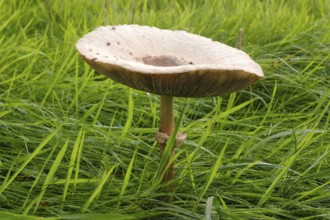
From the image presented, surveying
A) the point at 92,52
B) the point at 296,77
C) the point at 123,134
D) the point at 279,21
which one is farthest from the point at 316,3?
the point at 92,52

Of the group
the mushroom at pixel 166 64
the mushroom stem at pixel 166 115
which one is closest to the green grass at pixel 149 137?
the mushroom stem at pixel 166 115

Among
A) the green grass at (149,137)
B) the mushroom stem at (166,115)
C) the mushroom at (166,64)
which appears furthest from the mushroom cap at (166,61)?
the green grass at (149,137)

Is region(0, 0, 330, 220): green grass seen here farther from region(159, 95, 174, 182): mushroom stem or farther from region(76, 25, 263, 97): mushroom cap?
region(76, 25, 263, 97): mushroom cap

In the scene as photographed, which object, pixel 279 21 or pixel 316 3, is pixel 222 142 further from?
pixel 316 3

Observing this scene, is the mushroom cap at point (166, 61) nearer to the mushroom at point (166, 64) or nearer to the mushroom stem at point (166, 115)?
the mushroom at point (166, 64)

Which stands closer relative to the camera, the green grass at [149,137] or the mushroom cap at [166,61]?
the mushroom cap at [166,61]

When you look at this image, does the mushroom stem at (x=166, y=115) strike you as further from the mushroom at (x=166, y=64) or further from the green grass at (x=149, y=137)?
the green grass at (x=149, y=137)

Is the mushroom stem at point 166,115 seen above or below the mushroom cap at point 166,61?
below
